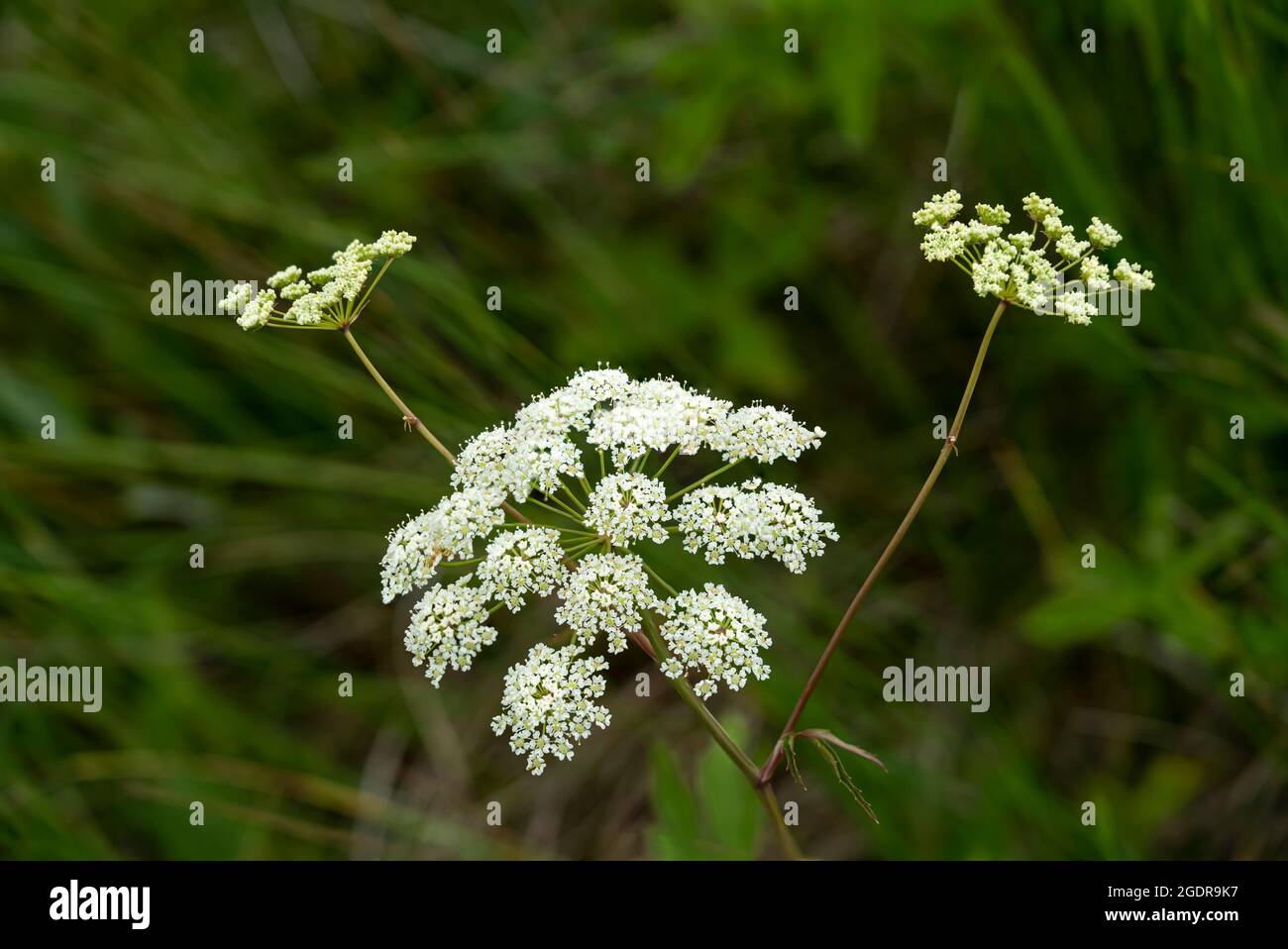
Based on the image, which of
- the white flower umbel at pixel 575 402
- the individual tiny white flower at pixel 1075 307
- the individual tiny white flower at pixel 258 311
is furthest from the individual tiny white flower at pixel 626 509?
the individual tiny white flower at pixel 1075 307

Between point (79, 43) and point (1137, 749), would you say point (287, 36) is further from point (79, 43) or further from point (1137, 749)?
point (1137, 749)

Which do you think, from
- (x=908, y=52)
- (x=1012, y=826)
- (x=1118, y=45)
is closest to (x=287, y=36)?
(x=908, y=52)

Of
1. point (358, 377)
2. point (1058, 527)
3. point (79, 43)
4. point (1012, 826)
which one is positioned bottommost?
point (1012, 826)

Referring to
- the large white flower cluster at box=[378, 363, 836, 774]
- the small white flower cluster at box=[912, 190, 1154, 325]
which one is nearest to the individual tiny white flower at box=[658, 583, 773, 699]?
the large white flower cluster at box=[378, 363, 836, 774]

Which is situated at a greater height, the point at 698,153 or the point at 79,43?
the point at 79,43

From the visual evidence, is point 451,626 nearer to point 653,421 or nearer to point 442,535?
point 442,535

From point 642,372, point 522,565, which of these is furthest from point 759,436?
point 642,372

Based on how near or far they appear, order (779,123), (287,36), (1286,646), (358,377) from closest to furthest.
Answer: (1286,646) → (358,377) → (779,123) → (287,36)
